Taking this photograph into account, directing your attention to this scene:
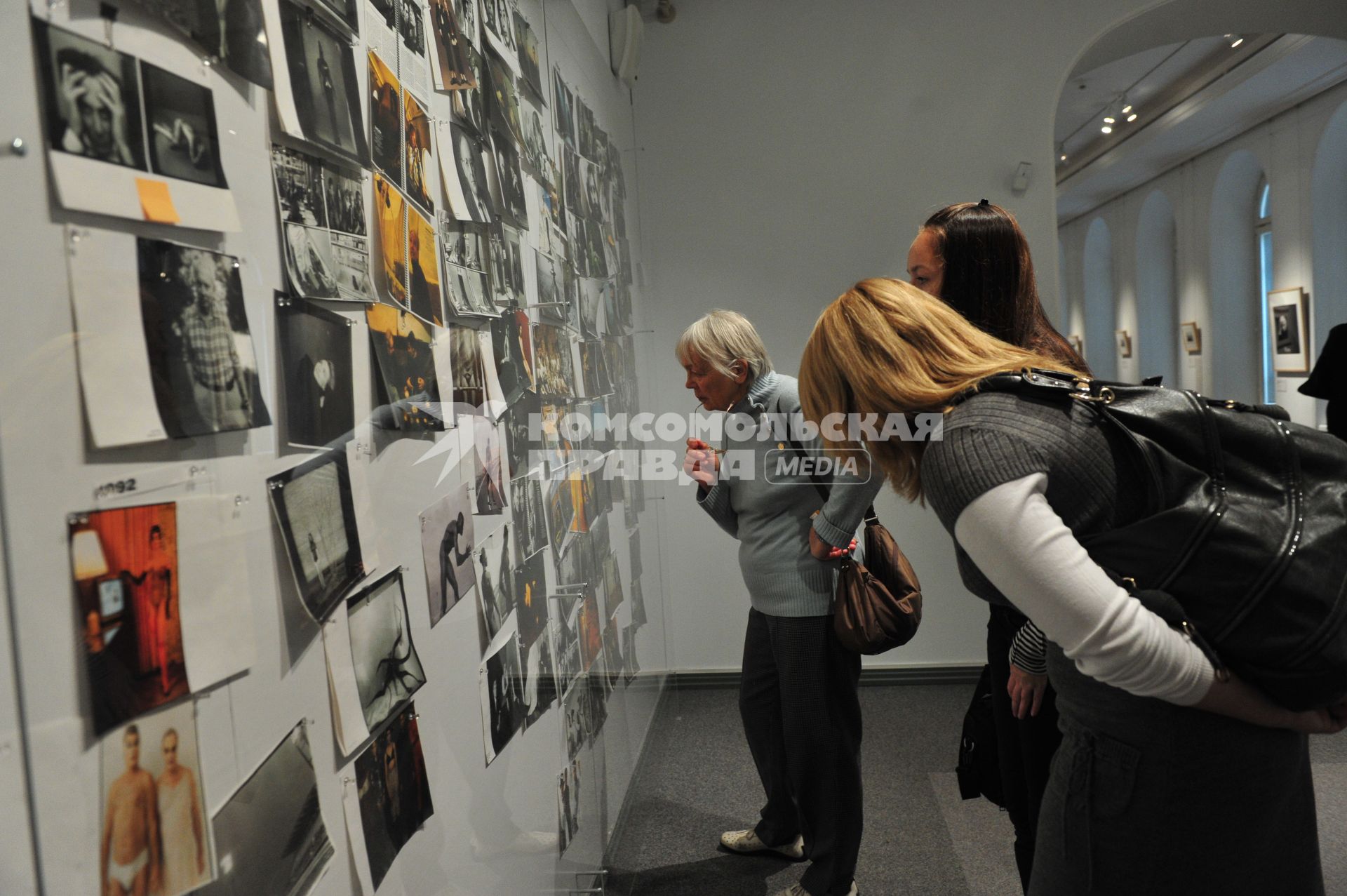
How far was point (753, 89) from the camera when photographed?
13.3ft

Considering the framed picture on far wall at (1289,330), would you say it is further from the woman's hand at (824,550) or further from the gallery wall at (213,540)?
the gallery wall at (213,540)

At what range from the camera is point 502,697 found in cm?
159

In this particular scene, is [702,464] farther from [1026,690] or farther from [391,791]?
[391,791]

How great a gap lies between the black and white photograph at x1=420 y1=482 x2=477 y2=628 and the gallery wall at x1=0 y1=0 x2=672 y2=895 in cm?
2

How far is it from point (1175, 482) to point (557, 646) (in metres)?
1.37

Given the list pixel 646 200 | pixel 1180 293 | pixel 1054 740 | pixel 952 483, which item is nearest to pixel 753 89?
pixel 646 200

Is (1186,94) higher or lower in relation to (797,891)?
higher

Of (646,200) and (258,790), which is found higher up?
(646,200)

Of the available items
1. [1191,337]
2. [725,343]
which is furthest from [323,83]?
[1191,337]

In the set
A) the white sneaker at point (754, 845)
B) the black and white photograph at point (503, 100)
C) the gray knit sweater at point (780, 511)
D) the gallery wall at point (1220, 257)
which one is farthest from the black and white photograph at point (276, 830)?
the gallery wall at point (1220, 257)

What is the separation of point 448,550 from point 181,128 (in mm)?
753

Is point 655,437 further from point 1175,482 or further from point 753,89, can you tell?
point 1175,482

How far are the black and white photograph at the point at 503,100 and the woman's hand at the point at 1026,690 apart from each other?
1.45 m

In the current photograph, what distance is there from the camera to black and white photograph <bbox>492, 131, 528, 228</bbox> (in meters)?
1.70
